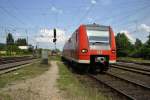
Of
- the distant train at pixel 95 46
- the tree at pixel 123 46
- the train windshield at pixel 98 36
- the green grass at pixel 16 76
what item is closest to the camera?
the green grass at pixel 16 76

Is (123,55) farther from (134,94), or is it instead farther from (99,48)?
(134,94)

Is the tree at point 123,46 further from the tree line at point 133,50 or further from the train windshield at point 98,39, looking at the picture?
the train windshield at point 98,39

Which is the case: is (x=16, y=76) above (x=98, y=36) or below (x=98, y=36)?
below

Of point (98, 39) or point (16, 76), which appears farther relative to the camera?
point (98, 39)

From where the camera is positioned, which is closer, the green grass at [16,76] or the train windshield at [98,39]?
the green grass at [16,76]

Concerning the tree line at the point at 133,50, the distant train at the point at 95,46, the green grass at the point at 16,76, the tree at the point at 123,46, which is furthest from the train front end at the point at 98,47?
the tree at the point at 123,46

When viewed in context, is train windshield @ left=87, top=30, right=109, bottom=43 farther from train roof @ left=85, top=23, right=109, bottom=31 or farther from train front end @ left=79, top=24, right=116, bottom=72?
train roof @ left=85, top=23, right=109, bottom=31

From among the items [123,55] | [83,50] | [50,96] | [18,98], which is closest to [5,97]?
[18,98]

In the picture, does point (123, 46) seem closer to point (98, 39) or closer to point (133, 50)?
point (133, 50)

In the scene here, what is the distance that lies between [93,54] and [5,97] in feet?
28.7

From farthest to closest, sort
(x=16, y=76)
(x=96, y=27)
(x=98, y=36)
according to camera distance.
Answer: (x=96, y=27) → (x=98, y=36) → (x=16, y=76)

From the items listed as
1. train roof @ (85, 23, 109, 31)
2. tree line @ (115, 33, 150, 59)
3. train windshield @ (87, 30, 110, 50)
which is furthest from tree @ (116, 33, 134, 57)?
train windshield @ (87, 30, 110, 50)

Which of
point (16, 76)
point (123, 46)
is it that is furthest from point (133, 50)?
point (16, 76)

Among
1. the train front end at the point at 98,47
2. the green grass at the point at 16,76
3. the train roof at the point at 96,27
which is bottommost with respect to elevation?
the green grass at the point at 16,76
